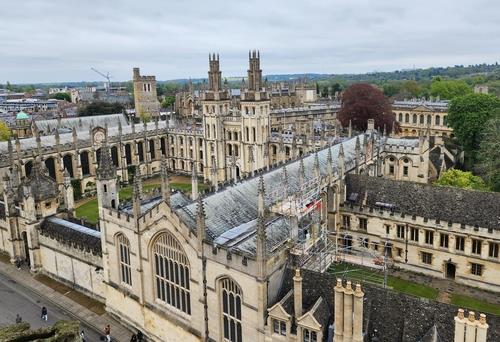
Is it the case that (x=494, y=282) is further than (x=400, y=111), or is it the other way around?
(x=400, y=111)

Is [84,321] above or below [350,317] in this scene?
below

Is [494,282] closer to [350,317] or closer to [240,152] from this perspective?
[350,317]

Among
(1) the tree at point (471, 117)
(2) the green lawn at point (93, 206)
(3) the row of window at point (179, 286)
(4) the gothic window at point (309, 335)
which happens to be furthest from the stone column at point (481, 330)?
(1) the tree at point (471, 117)

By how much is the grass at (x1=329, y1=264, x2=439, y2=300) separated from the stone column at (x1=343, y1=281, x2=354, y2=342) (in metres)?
11.1

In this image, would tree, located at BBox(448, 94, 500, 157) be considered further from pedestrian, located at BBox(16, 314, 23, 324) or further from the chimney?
pedestrian, located at BBox(16, 314, 23, 324)

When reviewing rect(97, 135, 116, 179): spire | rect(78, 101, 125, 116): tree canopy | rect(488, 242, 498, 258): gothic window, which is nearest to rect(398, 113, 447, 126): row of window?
rect(488, 242, 498, 258): gothic window

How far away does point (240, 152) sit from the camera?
5934 cm

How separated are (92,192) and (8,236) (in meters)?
21.1

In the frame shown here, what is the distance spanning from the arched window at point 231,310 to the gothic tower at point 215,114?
120ft

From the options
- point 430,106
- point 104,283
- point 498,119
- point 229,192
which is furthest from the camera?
point 430,106

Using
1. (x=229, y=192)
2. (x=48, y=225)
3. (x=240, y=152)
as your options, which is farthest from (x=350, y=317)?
(x=240, y=152)

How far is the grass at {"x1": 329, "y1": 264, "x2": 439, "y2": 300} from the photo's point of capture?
28375mm

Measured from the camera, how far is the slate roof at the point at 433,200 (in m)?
31.2

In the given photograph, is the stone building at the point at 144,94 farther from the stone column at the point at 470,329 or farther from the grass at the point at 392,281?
the stone column at the point at 470,329
